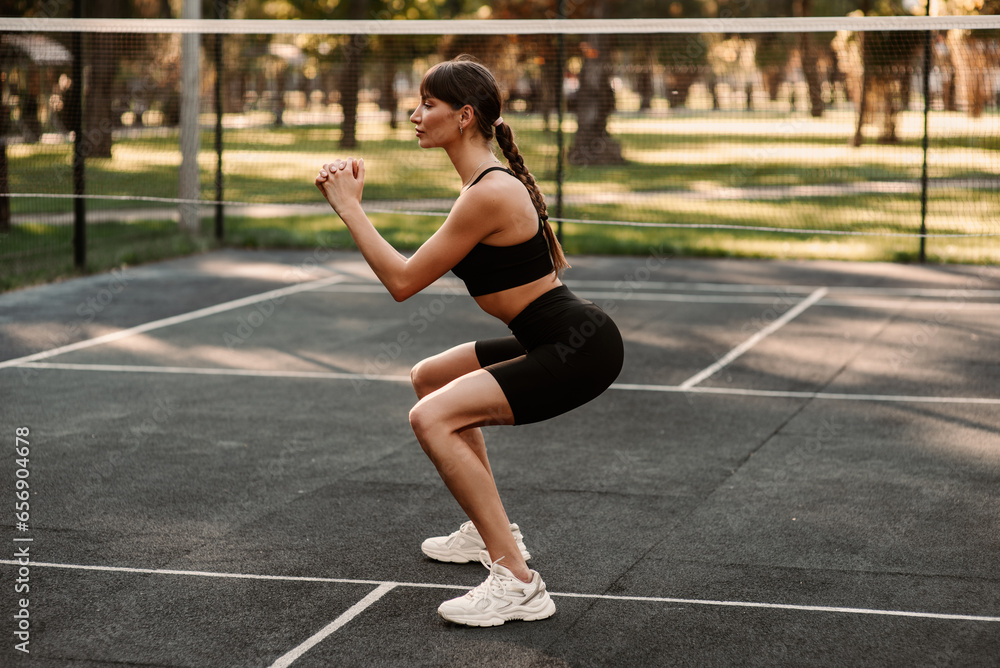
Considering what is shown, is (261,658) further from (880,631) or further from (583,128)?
(583,128)

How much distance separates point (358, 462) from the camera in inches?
257

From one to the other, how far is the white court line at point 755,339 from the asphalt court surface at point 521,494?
47mm

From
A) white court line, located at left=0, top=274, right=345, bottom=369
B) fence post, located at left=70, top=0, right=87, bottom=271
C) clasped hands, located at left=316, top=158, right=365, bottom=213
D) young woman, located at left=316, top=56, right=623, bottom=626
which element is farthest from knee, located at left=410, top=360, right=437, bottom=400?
fence post, located at left=70, top=0, right=87, bottom=271

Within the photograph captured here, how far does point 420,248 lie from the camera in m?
4.20

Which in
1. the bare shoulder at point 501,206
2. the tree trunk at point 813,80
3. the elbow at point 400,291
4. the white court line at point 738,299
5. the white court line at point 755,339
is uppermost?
the tree trunk at point 813,80

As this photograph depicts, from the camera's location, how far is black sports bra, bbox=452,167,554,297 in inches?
170

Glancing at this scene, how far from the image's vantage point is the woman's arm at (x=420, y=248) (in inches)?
165

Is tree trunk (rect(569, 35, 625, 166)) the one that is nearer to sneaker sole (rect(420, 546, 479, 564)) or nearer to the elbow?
sneaker sole (rect(420, 546, 479, 564))

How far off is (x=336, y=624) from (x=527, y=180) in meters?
1.86

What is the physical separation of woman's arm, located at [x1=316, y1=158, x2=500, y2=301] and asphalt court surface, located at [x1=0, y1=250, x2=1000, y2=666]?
1.30 m

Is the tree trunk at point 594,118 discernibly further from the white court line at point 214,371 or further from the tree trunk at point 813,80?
the white court line at point 214,371

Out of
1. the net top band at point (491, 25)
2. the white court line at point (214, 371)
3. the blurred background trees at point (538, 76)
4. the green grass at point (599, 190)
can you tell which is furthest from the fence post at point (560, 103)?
the white court line at point (214, 371)

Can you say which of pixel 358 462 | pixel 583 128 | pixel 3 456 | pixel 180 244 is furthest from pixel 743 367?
pixel 583 128

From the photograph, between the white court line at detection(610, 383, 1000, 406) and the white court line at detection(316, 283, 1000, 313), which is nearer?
the white court line at detection(610, 383, 1000, 406)
